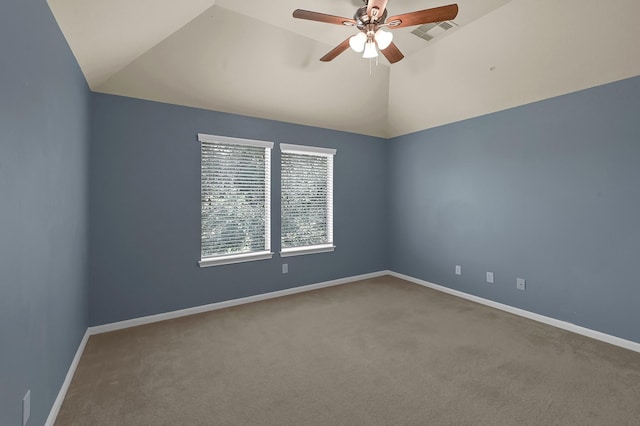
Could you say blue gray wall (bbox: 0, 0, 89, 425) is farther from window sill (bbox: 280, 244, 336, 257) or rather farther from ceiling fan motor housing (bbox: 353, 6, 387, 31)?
window sill (bbox: 280, 244, 336, 257)

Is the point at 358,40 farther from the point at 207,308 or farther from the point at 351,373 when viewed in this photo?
the point at 207,308

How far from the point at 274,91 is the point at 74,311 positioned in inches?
119

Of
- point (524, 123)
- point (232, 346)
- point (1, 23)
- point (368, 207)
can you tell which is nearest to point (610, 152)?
point (524, 123)

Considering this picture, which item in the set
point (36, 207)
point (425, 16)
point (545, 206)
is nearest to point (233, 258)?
point (36, 207)

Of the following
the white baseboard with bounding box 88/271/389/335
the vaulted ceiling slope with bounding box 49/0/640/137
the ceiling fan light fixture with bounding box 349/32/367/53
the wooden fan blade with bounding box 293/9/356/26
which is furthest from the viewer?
the white baseboard with bounding box 88/271/389/335

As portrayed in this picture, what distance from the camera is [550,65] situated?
2971mm

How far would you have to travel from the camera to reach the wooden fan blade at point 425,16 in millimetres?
1963

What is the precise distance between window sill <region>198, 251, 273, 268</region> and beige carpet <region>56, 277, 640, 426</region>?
615 mm

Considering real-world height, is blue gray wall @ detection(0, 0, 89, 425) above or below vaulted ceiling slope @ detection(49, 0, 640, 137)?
below

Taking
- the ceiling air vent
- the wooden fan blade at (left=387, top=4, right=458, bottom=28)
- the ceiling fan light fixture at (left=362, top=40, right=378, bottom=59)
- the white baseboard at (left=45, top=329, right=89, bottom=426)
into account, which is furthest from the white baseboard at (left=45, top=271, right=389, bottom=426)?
the ceiling air vent

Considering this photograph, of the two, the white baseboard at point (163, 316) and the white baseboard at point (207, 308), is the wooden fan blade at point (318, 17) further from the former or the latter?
the white baseboard at point (207, 308)

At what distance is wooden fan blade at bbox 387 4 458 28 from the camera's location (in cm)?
196

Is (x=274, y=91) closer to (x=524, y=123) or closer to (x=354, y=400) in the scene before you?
(x=524, y=123)

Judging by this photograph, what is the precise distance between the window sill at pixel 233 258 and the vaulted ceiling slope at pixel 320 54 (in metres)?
1.87
